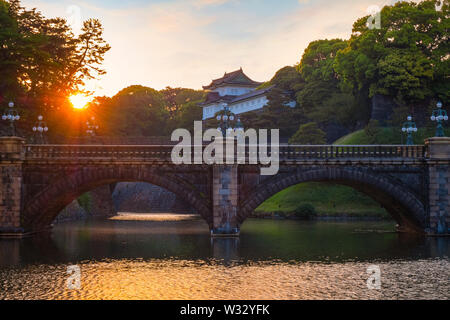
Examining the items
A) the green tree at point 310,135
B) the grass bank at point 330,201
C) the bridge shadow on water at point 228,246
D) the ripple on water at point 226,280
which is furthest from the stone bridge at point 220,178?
the green tree at point 310,135

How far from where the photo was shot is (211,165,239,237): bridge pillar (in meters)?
34.2

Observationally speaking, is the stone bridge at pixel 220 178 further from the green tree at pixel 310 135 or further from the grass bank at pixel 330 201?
the green tree at pixel 310 135

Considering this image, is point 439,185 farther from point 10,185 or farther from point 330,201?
point 10,185

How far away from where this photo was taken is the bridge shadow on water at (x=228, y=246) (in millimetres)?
25578

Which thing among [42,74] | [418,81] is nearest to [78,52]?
[42,74]

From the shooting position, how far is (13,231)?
34438mm

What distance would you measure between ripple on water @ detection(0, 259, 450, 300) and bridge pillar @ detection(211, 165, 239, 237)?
992 cm

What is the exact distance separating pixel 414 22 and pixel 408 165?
34.2m

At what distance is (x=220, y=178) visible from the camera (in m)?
34.4

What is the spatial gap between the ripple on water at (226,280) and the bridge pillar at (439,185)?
1111cm

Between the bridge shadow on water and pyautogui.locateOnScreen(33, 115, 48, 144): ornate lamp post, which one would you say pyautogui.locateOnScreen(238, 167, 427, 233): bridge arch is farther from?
pyautogui.locateOnScreen(33, 115, 48, 144): ornate lamp post

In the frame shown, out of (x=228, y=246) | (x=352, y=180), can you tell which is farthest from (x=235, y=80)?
(x=228, y=246)

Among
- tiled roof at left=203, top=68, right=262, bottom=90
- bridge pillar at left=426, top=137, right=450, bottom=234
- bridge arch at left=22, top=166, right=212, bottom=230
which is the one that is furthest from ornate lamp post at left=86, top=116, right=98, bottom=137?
tiled roof at left=203, top=68, right=262, bottom=90

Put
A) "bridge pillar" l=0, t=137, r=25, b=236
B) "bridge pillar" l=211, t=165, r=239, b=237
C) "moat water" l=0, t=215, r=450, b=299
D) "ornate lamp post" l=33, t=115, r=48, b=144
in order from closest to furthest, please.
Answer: "moat water" l=0, t=215, r=450, b=299, "bridge pillar" l=211, t=165, r=239, b=237, "bridge pillar" l=0, t=137, r=25, b=236, "ornate lamp post" l=33, t=115, r=48, b=144
